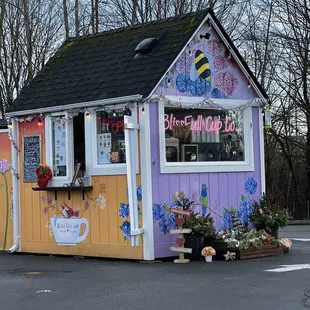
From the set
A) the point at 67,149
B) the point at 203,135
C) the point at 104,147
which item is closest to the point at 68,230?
the point at 67,149

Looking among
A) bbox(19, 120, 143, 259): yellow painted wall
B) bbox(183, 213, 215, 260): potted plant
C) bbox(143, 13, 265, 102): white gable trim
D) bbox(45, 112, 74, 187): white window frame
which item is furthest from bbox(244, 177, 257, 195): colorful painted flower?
bbox(45, 112, 74, 187): white window frame

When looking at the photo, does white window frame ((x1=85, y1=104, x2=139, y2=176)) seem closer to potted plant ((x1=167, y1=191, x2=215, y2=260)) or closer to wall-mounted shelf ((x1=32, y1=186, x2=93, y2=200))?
wall-mounted shelf ((x1=32, y1=186, x2=93, y2=200))

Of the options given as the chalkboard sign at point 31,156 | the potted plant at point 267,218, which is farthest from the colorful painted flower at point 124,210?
the potted plant at point 267,218

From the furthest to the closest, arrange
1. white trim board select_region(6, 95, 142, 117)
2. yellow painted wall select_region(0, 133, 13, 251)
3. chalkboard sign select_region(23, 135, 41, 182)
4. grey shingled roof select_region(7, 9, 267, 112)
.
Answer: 1. yellow painted wall select_region(0, 133, 13, 251)
2. chalkboard sign select_region(23, 135, 41, 182)
3. grey shingled roof select_region(7, 9, 267, 112)
4. white trim board select_region(6, 95, 142, 117)

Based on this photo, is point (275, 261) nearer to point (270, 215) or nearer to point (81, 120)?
point (270, 215)

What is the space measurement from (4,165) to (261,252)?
598 cm

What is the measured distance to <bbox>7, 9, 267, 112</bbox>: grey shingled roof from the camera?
14.1 meters

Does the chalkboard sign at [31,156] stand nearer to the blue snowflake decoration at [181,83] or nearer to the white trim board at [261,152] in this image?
the blue snowflake decoration at [181,83]

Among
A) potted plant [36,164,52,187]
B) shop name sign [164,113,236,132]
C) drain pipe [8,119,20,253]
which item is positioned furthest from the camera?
drain pipe [8,119,20,253]

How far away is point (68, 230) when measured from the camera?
588 inches

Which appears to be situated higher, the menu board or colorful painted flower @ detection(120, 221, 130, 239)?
the menu board

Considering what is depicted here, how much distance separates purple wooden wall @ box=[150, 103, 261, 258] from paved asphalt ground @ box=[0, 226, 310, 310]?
54 cm

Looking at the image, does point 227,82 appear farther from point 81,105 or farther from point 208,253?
point 208,253

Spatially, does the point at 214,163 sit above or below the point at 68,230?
above
